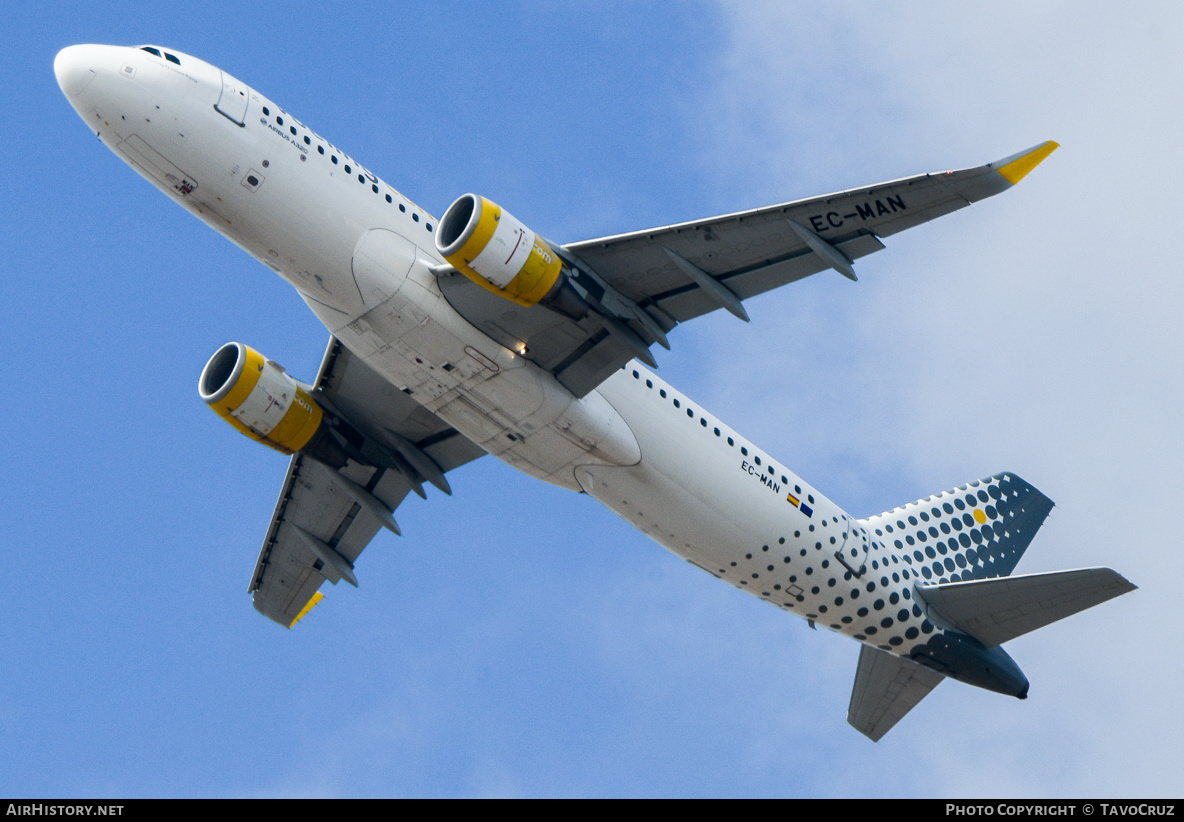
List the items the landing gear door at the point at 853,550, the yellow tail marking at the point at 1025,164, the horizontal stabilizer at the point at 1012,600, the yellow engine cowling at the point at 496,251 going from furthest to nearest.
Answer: the landing gear door at the point at 853,550
the horizontal stabilizer at the point at 1012,600
the yellow engine cowling at the point at 496,251
the yellow tail marking at the point at 1025,164

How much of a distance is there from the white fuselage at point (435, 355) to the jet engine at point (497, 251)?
70.2 inches

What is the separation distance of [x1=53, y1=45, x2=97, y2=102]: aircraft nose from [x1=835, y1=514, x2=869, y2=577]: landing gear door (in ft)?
64.6

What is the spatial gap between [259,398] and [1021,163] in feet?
59.4

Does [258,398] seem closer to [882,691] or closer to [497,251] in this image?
[497,251]

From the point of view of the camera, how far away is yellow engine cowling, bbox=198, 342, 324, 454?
30.8 m

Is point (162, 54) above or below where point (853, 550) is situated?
above

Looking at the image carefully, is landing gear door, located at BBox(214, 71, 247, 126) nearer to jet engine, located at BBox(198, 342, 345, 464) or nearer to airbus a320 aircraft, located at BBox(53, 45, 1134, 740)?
airbus a320 aircraft, located at BBox(53, 45, 1134, 740)

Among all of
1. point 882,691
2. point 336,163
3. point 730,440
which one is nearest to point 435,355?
point 336,163

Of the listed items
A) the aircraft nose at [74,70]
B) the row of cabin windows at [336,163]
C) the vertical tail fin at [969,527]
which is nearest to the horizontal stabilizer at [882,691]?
the vertical tail fin at [969,527]

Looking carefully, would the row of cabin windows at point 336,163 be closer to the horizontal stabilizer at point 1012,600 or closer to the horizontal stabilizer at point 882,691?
the horizontal stabilizer at point 1012,600

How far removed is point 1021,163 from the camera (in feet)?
75.9

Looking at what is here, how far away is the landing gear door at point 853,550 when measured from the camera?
3153cm
